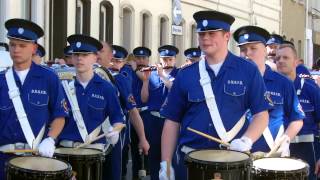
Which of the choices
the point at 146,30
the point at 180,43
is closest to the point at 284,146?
the point at 146,30

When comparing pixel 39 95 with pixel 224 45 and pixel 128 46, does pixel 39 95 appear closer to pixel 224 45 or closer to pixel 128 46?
pixel 224 45

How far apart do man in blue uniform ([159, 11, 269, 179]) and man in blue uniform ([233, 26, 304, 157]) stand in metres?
1.14

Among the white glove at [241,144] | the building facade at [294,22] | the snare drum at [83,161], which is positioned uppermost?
the building facade at [294,22]

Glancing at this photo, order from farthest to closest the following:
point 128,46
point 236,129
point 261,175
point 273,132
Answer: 1. point 128,46
2. point 273,132
3. point 261,175
4. point 236,129

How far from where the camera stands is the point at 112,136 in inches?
282

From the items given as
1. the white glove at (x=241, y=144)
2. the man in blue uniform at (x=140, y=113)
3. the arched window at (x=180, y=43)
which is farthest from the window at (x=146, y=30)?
the white glove at (x=241, y=144)

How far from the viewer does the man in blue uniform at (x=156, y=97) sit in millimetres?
10648

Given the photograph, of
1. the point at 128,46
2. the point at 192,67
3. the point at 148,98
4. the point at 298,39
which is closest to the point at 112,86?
the point at 192,67

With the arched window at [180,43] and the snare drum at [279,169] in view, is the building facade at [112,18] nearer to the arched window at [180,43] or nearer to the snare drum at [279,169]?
the arched window at [180,43]

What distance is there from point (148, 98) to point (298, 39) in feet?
107

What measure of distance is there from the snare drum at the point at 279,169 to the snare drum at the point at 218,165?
32.1 inches

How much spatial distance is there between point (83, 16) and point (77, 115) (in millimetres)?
12884

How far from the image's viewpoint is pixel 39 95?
19.5ft

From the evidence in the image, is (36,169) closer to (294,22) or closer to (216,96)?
(216,96)
